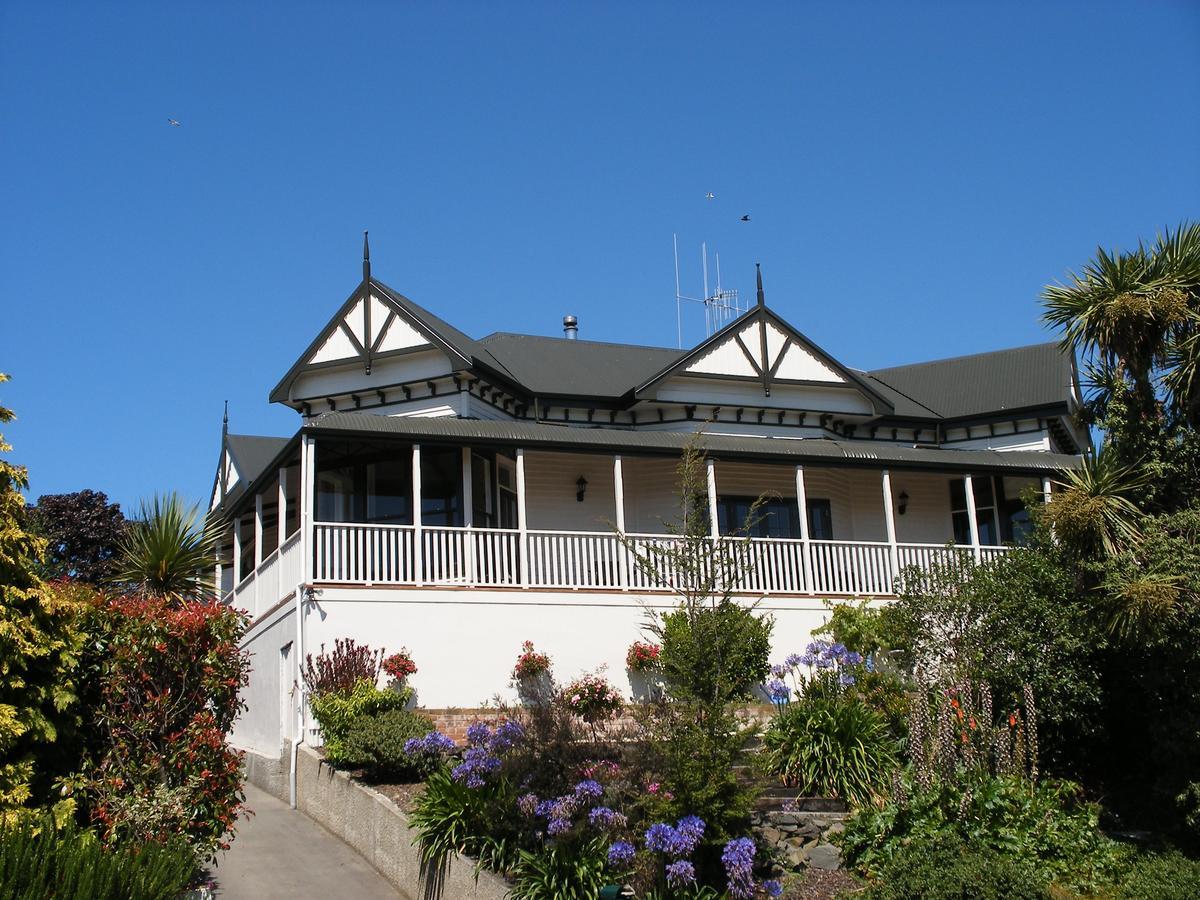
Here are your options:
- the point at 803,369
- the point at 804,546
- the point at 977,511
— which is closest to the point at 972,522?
the point at 977,511

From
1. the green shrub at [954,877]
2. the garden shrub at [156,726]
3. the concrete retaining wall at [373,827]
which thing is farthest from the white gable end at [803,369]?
the garden shrub at [156,726]

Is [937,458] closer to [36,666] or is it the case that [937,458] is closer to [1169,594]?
[1169,594]

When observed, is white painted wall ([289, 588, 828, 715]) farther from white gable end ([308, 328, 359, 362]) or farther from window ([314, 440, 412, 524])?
white gable end ([308, 328, 359, 362])

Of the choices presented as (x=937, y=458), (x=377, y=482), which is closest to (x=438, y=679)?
Answer: (x=377, y=482)

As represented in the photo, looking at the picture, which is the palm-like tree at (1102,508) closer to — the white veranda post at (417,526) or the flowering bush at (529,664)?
the flowering bush at (529,664)

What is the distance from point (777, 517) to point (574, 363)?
5625 millimetres

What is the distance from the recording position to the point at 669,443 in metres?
22.5

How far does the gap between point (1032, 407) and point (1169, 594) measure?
1296cm

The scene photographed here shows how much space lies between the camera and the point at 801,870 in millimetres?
13852

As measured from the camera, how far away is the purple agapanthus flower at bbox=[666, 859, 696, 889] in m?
11.9

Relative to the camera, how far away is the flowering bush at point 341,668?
60.3 ft

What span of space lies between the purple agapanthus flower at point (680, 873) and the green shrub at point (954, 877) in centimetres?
209

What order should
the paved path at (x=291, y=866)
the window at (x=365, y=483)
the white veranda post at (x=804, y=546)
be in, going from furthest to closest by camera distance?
the window at (x=365, y=483) < the white veranda post at (x=804, y=546) < the paved path at (x=291, y=866)

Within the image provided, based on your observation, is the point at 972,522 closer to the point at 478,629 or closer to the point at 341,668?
the point at 478,629
